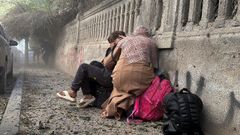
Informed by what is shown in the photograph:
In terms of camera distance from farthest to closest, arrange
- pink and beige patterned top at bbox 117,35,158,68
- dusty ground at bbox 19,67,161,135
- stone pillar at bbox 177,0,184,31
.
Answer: stone pillar at bbox 177,0,184,31 → pink and beige patterned top at bbox 117,35,158,68 → dusty ground at bbox 19,67,161,135

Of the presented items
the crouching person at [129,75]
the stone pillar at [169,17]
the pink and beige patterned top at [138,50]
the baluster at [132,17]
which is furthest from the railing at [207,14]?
the baluster at [132,17]

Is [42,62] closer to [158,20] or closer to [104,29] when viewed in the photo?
[104,29]

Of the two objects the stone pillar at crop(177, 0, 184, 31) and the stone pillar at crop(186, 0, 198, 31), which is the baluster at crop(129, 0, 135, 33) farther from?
the stone pillar at crop(186, 0, 198, 31)

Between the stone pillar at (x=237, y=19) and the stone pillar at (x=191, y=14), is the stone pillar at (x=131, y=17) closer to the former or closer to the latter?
the stone pillar at (x=191, y=14)

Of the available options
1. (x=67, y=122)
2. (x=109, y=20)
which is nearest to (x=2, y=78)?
(x=67, y=122)

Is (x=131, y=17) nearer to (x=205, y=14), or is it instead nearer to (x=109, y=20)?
(x=109, y=20)

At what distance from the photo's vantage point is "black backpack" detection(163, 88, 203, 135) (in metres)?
4.71

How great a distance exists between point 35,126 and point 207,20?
8.98 ft

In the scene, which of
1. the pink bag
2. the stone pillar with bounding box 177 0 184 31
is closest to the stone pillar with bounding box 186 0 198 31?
the stone pillar with bounding box 177 0 184 31

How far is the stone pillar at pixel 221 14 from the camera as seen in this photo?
4.89 m

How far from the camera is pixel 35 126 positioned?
5195 mm

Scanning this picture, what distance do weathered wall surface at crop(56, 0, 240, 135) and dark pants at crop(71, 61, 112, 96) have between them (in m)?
0.98

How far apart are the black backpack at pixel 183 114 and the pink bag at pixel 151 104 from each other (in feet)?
2.32

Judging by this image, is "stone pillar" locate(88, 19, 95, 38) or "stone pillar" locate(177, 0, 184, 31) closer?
"stone pillar" locate(177, 0, 184, 31)
